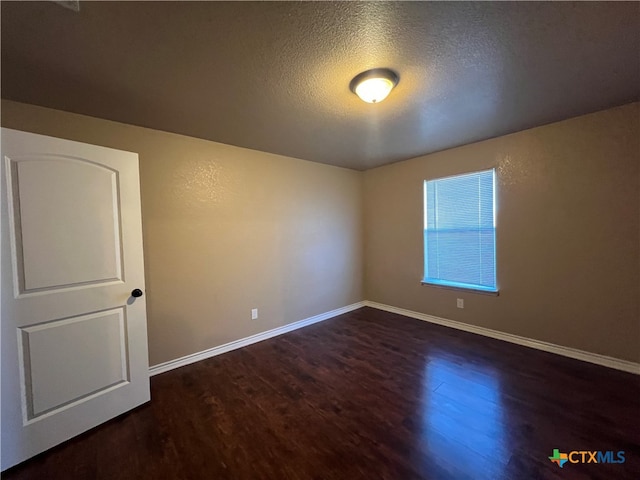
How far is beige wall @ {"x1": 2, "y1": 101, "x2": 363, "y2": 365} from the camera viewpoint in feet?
8.14

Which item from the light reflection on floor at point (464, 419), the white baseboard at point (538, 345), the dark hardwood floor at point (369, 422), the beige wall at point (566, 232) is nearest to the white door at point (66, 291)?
the dark hardwood floor at point (369, 422)

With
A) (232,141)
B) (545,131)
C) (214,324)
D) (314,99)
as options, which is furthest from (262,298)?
(545,131)

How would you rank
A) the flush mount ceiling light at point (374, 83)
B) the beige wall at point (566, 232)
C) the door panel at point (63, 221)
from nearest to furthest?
the door panel at point (63, 221) < the flush mount ceiling light at point (374, 83) < the beige wall at point (566, 232)

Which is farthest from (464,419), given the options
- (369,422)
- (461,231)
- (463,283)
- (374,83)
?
(374,83)

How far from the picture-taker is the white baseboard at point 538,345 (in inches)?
93.4

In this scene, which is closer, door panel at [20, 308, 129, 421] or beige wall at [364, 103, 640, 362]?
door panel at [20, 308, 129, 421]

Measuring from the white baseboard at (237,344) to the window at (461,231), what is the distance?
160cm

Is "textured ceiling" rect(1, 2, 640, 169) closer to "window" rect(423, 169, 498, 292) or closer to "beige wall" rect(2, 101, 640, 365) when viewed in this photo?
"beige wall" rect(2, 101, 640, 365)

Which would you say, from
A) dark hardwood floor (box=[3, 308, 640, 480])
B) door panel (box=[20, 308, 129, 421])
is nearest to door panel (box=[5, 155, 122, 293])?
door panel (box=[20, 308, 129, 421])

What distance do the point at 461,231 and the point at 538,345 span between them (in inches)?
57.8

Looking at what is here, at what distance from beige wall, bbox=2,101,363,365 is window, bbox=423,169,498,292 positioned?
4.61 ft

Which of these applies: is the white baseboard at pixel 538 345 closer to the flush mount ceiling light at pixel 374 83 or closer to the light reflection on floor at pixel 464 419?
the light reflection on floor at pixel 464 419

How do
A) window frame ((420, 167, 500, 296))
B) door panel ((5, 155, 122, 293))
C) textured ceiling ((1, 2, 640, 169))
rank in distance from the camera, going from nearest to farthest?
textured ceiling ((1, 2, 640, 169))
door panel ((5, 155, 122, 293))
window frame ((420, 167, 500, 296))

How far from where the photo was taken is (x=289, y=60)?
1607 millimetres
